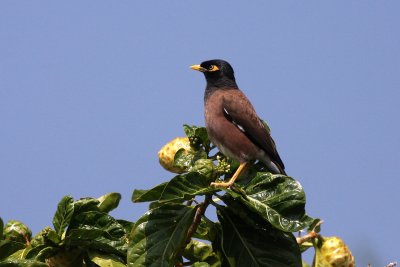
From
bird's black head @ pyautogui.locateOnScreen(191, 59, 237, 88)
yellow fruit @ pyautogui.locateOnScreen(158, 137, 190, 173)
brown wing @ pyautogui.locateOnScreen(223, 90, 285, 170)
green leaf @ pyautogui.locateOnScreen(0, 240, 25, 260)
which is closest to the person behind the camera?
green leaf @ pyautogui.locateOnScreen(0, 240, 25, 260)

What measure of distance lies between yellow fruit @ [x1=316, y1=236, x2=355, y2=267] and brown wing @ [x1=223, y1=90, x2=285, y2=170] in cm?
151

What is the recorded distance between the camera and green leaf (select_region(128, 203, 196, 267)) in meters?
3.56

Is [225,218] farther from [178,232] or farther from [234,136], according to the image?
[234,136]

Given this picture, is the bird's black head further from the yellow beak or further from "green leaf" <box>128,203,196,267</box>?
"green leaf" <box>128,203,196,267</box>

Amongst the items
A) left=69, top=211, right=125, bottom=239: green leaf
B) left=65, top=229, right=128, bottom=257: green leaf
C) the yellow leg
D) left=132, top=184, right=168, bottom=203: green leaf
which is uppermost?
the yellow leg

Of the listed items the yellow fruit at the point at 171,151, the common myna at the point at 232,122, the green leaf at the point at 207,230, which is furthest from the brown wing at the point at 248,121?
the green leaf at the point at 207,230

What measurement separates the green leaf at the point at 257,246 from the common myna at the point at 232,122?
4.19 feet

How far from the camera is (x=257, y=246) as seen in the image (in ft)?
12.4

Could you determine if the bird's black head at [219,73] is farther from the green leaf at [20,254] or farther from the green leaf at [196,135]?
the green leaf at [20,254]

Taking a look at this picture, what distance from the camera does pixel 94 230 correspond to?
12.1 ft

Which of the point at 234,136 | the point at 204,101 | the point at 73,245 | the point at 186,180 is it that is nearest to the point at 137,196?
the point at 186,180

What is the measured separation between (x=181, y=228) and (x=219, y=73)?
135 inches

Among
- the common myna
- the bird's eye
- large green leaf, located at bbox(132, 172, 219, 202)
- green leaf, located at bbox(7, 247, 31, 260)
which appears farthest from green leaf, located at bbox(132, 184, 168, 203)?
the bird's eye

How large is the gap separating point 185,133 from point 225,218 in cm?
100
